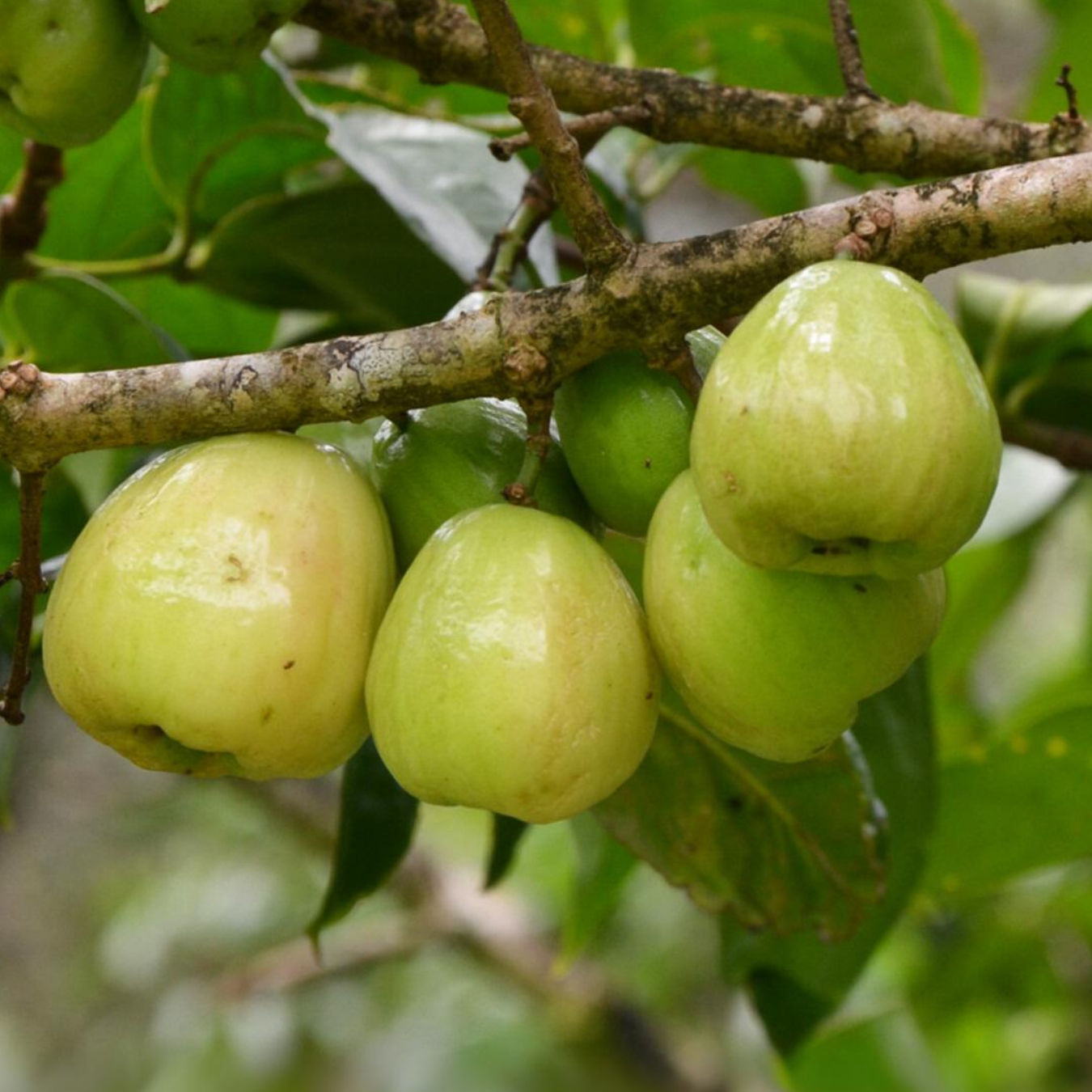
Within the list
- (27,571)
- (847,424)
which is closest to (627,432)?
(847,424)

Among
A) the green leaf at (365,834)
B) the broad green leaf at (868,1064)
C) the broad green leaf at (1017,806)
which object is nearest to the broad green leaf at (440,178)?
the green leaf at (365,834)

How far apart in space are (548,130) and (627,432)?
5.2 inches

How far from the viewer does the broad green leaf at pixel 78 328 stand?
102 cm

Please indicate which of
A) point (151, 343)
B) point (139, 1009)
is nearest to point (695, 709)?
point (151, 343)

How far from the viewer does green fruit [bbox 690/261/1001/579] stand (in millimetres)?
514

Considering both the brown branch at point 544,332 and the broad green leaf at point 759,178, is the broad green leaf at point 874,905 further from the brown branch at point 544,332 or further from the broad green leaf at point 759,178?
the broad green leaf at point 759,178

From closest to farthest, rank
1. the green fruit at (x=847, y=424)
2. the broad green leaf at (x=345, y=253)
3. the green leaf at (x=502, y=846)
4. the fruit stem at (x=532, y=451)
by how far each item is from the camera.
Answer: the green fruit at (x=847, y=424), the fruit stem at (x=532, y=451), the green leaf at (x=502, y=846), the broad green leaf at (x=345, y=253)

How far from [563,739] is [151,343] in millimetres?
588

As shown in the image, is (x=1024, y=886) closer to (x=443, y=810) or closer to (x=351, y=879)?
(x=351, y=879)

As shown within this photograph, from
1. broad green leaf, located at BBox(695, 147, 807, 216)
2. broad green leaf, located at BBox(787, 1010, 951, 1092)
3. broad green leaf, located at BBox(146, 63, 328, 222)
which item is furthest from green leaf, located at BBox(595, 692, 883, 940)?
broad green leaf, located at BBox(787, 1010, 951, 1092)

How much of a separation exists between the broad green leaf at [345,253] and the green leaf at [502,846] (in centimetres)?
39

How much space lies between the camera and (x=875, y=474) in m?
0.51

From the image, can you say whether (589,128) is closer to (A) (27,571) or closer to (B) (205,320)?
(A) (27,571)

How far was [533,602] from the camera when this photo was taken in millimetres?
598
